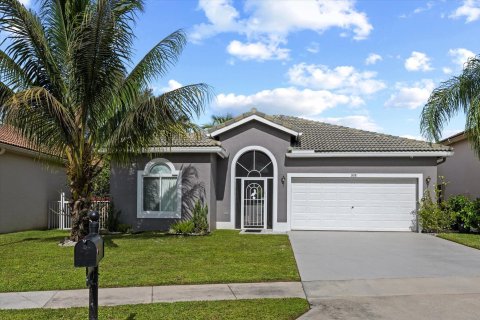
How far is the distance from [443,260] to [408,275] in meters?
2.31

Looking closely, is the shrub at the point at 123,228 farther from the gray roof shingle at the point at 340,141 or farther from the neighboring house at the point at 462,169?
the neighboring house at the point at 462,169

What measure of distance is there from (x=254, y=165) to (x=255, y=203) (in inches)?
61.1

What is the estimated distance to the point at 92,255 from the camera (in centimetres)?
435

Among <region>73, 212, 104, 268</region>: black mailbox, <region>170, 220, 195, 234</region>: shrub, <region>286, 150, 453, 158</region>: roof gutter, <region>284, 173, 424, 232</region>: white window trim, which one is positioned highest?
<region>286, 150, 453, 158</region>: roof gutter

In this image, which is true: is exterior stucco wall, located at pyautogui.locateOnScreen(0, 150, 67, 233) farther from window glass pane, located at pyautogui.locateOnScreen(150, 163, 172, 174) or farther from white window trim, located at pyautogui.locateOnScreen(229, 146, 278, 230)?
white window trim, located at pyautogui.locateOnScreen(229, 146, 278, 230)

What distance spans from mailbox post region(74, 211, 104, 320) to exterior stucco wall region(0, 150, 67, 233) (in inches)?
463

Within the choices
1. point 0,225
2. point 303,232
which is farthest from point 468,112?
point 0,225

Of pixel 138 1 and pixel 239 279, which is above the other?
pixel 138 1

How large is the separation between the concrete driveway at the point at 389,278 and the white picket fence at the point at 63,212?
26.6 ft

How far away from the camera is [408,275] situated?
8.74 meters

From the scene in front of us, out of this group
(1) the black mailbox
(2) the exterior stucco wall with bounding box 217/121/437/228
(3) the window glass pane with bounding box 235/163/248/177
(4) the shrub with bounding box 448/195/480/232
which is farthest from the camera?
(3) the window glass pane with bounding box 235/163/248/177

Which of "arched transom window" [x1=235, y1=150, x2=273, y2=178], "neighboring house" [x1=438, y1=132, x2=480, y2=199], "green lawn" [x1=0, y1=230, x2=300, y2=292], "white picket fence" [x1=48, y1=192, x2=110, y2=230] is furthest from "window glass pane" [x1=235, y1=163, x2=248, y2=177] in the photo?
"neighboring house" [x1=438, y1=132, x2=480, y2=199]

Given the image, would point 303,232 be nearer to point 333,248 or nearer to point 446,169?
point 333,248

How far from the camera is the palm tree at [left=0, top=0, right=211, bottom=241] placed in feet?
37.3
